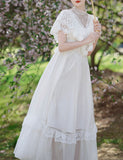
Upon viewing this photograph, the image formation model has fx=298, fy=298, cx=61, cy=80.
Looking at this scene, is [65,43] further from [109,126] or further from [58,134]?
[109,126]

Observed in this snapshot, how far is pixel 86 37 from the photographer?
3.57 metres

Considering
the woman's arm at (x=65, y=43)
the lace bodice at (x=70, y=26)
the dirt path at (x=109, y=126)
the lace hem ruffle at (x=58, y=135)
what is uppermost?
the lace bodice at (x=70, y=26)

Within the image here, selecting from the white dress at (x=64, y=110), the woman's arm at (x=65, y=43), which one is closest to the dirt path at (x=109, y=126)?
the white dress at (x=64, y=110)

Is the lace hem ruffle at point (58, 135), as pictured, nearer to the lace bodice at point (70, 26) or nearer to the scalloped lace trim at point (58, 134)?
the scalloped lace trim at point (58, 134)

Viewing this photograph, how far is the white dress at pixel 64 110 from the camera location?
11.5ft

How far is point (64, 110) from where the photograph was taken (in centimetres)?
355

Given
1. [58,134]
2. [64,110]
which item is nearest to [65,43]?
[64,110]

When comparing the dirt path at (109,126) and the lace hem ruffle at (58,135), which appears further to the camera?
the dirt path at (109,126)

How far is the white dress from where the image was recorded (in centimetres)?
349

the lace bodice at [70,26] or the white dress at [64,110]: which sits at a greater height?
the lace bodice at [70,26]

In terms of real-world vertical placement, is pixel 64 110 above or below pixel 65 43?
below

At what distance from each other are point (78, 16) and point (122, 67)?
32.2 ft

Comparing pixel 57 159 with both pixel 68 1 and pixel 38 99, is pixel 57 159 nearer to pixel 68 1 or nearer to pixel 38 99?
pixel 38 99

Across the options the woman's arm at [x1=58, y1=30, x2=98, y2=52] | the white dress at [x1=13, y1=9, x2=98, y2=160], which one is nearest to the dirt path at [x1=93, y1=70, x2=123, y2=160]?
the white dress at [x1=13, y1=9, x2=98, y2=160]
